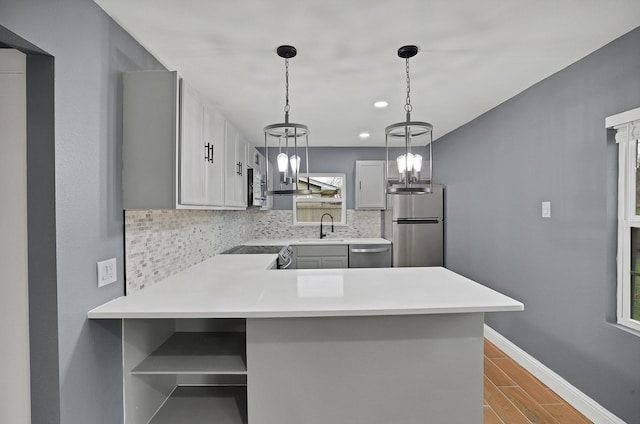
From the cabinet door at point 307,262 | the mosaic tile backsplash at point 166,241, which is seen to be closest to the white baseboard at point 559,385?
the cabinet door at point 307,262

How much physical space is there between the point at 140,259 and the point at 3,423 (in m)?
0.90

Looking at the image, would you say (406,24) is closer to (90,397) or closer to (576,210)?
(576,210)

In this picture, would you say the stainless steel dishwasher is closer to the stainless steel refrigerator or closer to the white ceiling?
the stainless steel refrigerator

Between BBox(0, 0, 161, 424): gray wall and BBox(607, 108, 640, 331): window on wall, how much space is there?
2.94m

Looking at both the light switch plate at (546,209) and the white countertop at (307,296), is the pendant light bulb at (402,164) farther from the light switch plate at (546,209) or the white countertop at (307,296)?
the light switch plate at (546,209)

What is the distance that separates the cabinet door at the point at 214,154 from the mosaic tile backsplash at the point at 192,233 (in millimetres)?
360

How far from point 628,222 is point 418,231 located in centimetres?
274

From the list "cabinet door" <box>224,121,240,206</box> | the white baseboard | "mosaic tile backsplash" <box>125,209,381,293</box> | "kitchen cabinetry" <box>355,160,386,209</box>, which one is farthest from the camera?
"kitchen cabinetry" <box>355,160,386,209</box>

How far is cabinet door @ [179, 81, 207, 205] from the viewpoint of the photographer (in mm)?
1880

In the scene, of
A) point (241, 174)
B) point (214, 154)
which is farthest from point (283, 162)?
point (241, 174)

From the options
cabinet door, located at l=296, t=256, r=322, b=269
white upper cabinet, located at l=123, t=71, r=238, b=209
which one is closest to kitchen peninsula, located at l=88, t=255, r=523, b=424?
white upper cabinet, located at l=123, t=71, r=238, b=209

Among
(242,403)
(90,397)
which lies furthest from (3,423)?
(242,403)

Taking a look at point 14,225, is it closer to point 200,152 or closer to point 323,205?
point 200,152

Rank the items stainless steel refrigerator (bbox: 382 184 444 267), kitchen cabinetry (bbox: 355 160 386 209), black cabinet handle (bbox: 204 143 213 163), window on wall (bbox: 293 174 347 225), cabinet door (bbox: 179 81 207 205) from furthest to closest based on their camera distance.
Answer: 1. window on wall (bbox: 293 174 347 225)
2. kitchen cabinetry (bbox: 355 160 386 209)
3. stainless steel refrigerator (bbox: 382 184 444 267)
4. black cabinet handle (bbox: 204 143 213 163)
5. cabinet door (bbox: 179 81 207 205)
